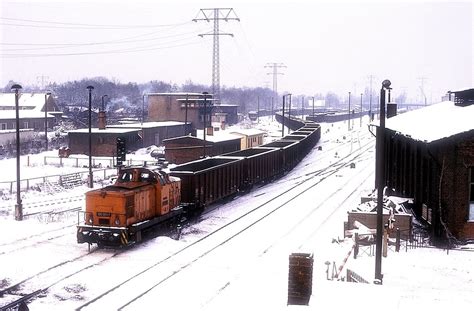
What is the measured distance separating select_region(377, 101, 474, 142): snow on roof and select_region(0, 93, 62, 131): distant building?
4609 cm

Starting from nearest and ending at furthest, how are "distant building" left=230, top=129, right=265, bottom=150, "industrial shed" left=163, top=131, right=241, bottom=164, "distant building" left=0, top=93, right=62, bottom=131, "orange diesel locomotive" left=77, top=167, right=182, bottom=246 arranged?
"orange diesel locomotive" left=77, top=167, right=182, bottom=246 → "industrial shed" left=163, top=131, right=241, bottom=164 → "distant building" left=230, top=129, right=265, bottom=150 → "distant building" left=0, top=93, right=62, bottom=131

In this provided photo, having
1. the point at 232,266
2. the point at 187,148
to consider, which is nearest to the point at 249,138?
the point at 187,148

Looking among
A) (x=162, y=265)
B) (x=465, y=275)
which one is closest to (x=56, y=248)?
(x=162, y=265)

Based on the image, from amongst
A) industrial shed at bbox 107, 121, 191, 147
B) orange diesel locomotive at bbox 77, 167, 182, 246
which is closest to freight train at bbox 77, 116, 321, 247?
orange diesel locomotive at bbox 77, 167, 182, 246

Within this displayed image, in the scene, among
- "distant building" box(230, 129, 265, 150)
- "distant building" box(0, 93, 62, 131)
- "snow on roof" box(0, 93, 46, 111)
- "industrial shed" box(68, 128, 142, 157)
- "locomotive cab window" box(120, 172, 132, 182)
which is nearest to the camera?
"locomotive cab window" box(120, 172, 132, 182)

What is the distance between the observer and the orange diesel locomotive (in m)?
21.0

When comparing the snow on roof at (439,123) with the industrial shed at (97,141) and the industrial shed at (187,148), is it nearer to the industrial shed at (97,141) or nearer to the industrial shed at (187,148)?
the industrial shed at (187,148)

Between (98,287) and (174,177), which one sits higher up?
(174,177)

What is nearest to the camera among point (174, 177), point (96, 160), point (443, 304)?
point (443, 304)

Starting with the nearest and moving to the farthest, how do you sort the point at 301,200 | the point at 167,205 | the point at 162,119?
Answer: the point at 167,205 < the point at 301,200 < the point at 162,119

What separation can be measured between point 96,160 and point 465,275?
45.7 m

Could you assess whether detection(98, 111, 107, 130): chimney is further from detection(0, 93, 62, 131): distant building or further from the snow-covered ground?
the snow-covered ground

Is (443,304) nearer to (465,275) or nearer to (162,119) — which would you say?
(465,275)

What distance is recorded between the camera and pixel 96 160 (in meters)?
58.4
